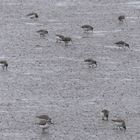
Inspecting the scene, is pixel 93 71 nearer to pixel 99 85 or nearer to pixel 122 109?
pixel 99 85

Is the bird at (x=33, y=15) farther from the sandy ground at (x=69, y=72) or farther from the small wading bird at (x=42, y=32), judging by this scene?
the small wading bird at (x=42, y=32)

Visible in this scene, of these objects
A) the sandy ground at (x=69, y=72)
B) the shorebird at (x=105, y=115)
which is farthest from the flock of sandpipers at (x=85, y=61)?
the sandy ground at (x=69, y=72)

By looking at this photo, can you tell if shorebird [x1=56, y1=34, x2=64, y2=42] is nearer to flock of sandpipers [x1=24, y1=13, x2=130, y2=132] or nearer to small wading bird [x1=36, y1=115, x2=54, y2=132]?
flock of sandpipers [x1=24, y1=13, x2=130, y2=132]

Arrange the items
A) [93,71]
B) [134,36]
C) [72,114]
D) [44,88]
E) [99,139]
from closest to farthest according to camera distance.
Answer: [99,139]
[72,114]
[44,88]
[93,71]
[134,36]

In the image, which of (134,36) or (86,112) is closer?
(86,112)

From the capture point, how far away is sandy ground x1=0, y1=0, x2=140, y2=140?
27156 mm

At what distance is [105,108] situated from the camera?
2870 centimetres

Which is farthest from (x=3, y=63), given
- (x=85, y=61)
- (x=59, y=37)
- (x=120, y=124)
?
(x=120, y=124)

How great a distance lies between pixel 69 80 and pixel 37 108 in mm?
3449

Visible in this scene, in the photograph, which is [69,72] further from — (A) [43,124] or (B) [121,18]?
(B) [121,18]

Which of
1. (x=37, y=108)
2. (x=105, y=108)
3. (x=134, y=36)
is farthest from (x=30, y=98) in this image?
(x=134, y=36)

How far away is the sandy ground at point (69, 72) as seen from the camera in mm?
27156

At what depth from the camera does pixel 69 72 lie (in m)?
32.8

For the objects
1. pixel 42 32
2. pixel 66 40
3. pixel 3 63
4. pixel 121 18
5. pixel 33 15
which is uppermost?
pixel 33 15
